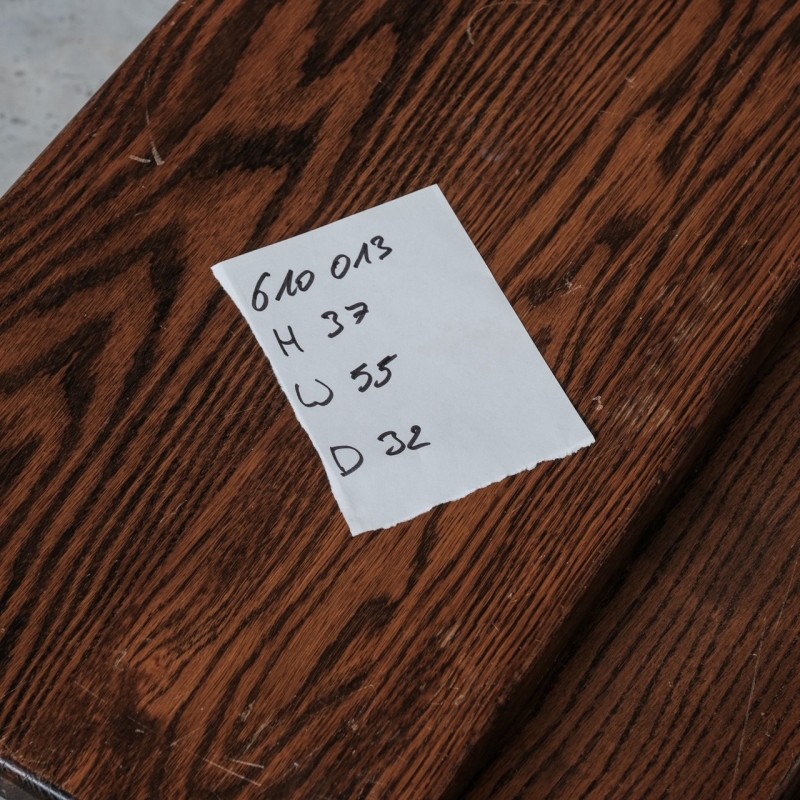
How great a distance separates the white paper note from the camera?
0.61m

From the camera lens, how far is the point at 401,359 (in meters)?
0.65

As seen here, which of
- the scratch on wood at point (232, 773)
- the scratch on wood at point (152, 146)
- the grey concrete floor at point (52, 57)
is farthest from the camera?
the grey concrete floor at point (52, 57)

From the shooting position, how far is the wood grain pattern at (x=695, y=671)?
23.5 inches

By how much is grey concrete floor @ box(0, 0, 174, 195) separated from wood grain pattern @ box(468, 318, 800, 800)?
1.05 metres

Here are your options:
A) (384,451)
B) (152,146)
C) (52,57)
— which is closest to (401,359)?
(384,451)

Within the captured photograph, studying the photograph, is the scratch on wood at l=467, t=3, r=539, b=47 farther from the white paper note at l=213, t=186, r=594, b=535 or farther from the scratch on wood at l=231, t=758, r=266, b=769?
the scratch on wood at l=231, t=758, r=266, b=769

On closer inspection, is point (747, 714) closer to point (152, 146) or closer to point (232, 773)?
point (232, 773)

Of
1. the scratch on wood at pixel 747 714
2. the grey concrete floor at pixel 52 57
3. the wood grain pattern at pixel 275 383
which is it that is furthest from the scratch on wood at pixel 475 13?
the grey concrete floor at pixel 52 57

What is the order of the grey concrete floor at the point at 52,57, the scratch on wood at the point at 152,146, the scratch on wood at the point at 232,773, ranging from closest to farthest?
the scratch on wood at the point at 232,773
the scratch on wood at the point at 152,146
the grey concrete floor at the point at 52,57

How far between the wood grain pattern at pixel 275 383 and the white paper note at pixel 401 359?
0.01m

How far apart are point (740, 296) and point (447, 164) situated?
0.65ft

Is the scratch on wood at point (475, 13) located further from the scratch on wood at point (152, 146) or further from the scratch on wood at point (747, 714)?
the scratch on wood at point (747, 714)

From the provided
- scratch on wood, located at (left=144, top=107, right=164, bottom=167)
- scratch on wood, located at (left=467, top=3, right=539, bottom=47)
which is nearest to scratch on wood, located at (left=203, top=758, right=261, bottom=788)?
scratch on wood, located at (left=144, top=107, right=164, bottom=167)

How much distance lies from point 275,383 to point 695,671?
0.28m
